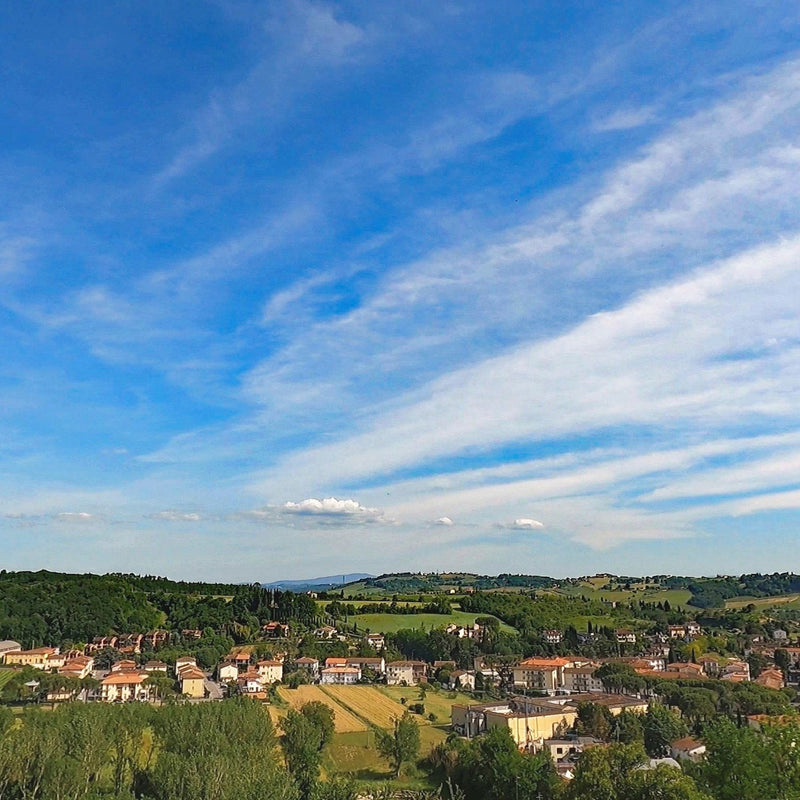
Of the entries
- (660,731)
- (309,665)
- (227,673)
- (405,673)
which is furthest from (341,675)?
(660,731)

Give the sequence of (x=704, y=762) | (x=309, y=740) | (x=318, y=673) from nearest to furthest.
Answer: (x=704, y=762) < (x=309, y=740) < (x=318, y=673)

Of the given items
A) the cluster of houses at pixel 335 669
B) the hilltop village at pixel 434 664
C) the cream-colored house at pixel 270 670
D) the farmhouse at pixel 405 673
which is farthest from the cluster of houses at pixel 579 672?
the cream-colored house at pixel 270 670

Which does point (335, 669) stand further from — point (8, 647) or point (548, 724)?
point (8, 647)

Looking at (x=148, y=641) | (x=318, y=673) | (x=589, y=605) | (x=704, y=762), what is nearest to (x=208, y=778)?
(x=704, y=762)

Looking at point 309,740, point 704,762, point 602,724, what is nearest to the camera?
point 704,762

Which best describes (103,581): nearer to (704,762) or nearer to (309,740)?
(309,740)

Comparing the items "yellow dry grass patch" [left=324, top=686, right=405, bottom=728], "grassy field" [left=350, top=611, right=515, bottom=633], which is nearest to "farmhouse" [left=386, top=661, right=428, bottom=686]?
"yellow dry grass patch" [left=324, top=686, right=405, bottom=728]
